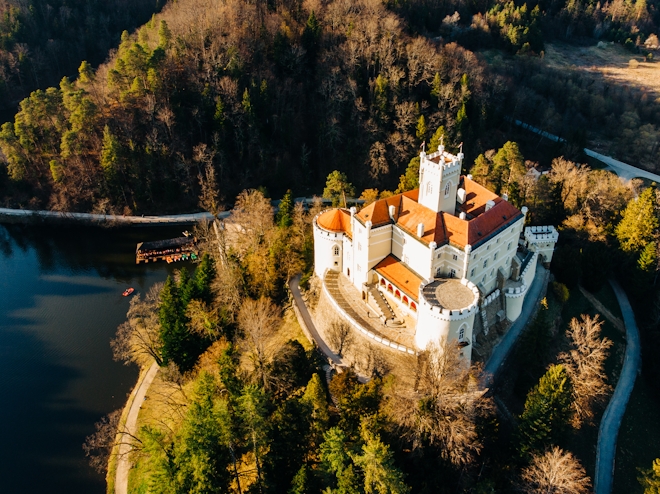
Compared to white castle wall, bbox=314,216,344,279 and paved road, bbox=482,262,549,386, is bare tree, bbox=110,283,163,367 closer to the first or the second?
white castle wall, bbox=314,216,344,279

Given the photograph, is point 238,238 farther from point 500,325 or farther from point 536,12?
point 536,12

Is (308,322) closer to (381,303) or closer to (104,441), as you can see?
(381,303)

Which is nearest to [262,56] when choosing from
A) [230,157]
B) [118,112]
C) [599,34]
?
[230,157]

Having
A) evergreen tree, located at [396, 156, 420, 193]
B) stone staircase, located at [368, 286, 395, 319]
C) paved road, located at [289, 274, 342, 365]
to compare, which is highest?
evergreen tree, located at [396, 156, 420, 193]

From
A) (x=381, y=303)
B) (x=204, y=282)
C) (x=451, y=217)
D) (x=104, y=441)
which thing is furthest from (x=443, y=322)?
(x=104, y=441)

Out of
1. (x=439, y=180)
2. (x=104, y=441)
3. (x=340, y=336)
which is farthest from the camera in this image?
(x=340, y=336)

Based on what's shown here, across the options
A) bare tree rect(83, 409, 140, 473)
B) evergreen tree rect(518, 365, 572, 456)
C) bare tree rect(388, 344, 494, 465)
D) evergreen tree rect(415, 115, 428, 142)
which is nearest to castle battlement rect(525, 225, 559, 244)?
evergreen tree rect(518, 365, 572, 456)
